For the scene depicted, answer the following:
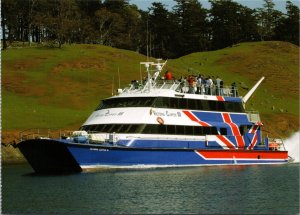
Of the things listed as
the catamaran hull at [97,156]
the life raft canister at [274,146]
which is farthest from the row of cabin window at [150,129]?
the life raft canister at [274,146]

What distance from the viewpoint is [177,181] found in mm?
33469

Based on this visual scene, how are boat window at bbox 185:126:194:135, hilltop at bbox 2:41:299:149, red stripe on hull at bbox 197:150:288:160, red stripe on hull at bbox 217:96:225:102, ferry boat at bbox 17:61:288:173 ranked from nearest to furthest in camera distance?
ferry boat at bbox 17:61:288:173 < boat window at bbox 185:126:194:135 < red stripe on hull at bbox 197:150:288:160 < red stripe on hull at bbox 217:96:225:102 < hilltop at bbox 2:41:299:149

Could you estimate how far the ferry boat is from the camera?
36.6m

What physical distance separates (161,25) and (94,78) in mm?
53988

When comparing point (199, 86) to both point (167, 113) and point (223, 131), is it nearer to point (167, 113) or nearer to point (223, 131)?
point (223, 131)

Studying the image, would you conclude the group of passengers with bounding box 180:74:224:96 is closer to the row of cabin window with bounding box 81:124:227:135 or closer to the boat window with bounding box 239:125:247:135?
the row of cabin window with bounding box 81:124:227:135

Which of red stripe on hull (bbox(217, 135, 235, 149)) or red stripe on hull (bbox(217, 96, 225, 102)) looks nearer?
red stripe on hull (bbox(217, 135, 235, 149))

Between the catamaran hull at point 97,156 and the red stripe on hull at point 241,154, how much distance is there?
66mm

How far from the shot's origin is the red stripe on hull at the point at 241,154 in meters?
41.6

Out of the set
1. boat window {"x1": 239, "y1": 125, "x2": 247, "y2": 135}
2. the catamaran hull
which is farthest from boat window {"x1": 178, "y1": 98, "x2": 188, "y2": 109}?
boat window {"x1": 239, "y1": 125, "x2": 247, "y2": 135}

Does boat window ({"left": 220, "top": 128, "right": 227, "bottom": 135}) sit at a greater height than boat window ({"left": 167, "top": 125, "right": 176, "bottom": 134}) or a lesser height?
lesser

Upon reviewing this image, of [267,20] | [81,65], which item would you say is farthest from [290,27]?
[81,65]

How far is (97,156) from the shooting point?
120 feet

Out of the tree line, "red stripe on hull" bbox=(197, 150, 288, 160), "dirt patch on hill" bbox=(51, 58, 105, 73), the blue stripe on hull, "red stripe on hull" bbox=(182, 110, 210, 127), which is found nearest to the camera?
the blue stripe on hull
